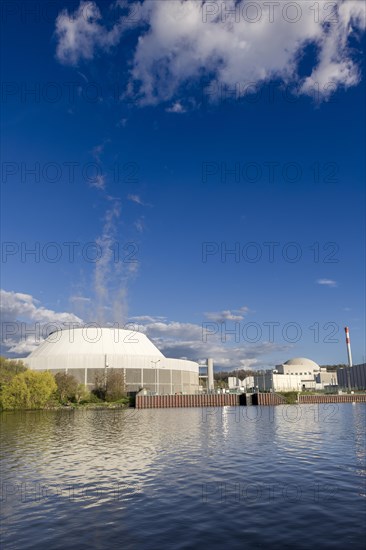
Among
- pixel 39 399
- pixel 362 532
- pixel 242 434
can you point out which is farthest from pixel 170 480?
pixel 39 399

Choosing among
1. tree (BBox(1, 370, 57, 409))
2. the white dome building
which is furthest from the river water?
the white dome building

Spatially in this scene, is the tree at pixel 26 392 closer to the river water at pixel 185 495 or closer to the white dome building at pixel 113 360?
the white dome building at pixel 113 360

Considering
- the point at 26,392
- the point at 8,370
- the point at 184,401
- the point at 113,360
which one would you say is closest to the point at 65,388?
the point at 8,370

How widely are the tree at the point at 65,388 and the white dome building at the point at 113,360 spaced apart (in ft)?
67.2

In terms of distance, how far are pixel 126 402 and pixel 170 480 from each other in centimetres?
9925

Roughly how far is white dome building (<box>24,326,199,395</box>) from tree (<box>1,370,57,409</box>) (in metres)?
38.0

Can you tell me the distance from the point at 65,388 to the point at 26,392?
726 inches

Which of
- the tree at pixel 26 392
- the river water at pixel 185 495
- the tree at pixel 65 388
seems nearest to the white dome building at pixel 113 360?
the tree at pixel 65 388

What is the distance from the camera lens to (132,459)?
93.6 ft

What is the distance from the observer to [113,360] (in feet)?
451

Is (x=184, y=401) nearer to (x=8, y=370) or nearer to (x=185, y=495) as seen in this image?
(x=8, y=370)

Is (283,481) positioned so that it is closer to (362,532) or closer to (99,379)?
(362,532)

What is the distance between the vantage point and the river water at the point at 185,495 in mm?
14002

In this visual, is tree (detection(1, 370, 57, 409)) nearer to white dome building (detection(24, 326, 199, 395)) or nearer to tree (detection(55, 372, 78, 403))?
tree (detection(55, 372, 78, 403))
